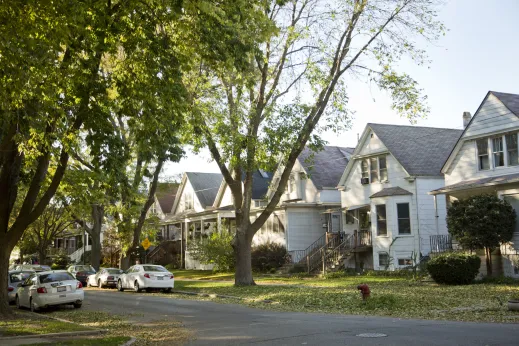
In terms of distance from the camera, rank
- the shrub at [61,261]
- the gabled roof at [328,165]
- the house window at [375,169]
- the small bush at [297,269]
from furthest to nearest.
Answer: the shrub at [61,261]
the gabled roof at [328,165]
the small bush at [297,269]
the house window at [375,169]

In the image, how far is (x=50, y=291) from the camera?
20766 millimetres

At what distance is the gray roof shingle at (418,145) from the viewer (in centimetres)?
3425

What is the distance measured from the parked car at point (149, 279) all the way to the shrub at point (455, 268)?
13.1 metres

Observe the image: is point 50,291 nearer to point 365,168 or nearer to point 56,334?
point 56,334

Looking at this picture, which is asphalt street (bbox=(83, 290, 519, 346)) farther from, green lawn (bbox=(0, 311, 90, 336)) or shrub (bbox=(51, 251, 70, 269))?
shrub (bbox=(51, 251, 70, 269))

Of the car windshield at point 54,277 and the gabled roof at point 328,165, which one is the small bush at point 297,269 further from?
the car windshield at point 54,277

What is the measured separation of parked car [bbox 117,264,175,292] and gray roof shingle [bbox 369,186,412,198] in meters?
13.5

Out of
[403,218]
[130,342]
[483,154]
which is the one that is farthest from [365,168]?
[130,342]

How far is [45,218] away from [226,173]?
31197mm

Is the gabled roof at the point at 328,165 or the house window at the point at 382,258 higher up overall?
the gabled roof at the point at 328,165

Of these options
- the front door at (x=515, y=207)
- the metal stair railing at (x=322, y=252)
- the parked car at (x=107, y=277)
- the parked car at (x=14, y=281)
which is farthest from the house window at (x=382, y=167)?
the parked car at (x=14, y=281)

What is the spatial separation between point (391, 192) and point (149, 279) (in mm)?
15085

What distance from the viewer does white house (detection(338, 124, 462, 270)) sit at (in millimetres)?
33250

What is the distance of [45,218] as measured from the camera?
5219 cm
